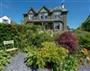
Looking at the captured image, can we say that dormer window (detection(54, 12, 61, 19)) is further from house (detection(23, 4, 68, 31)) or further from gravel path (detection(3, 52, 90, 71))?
gravel path (detection(3, 52, 90, 71))

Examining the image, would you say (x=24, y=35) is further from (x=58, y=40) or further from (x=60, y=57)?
(x=60, y=57)

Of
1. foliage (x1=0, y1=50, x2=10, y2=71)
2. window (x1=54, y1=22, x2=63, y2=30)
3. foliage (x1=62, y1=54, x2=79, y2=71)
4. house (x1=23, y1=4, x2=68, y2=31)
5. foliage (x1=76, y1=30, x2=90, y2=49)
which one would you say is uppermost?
house (x1=23, y1=4, x2=68, y2=31)

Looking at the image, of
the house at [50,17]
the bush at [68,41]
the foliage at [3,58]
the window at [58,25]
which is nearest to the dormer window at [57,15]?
the house at [50,17]

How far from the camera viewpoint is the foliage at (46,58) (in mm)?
13016

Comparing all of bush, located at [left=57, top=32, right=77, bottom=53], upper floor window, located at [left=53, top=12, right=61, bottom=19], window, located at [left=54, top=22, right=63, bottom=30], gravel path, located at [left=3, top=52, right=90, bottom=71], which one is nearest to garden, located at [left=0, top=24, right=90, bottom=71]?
A: bush, located at [left=57, top=32, right=77, bottom=53]

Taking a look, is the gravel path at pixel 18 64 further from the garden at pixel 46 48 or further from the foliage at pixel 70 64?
the foliage at pixel 70 64

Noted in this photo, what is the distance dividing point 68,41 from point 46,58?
12.5ft

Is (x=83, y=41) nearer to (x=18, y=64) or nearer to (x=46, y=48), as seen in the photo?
(x=46, y=48)

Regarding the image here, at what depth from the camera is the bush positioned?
1652cm

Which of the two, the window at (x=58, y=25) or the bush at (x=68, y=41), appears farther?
the window at (x=58, y=25)

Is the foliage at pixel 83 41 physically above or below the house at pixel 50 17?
below

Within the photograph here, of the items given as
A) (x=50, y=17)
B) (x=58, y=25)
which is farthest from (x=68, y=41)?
(x=50, y=17)

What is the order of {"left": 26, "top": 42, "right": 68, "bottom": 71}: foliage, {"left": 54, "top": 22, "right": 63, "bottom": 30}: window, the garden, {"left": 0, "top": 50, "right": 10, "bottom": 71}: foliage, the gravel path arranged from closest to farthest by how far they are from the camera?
{"left": 0, "top": 50, "right": 10, "bottom": 71}: foliage, the gravel path, {"left": 26, "top": 42, "right": 68, "bottom": 71}: foliage, the garden, {"left": 54, "top": 22, "right": 63, "bottom": 30}: window

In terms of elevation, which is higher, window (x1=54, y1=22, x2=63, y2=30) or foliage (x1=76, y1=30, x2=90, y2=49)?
window (x1=54, y1=22, x2=63, y2=30)
